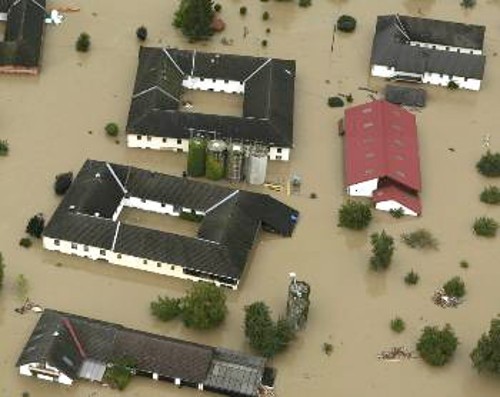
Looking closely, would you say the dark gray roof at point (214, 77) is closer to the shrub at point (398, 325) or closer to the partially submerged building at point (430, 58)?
the partially submerged building at point (430, 58)

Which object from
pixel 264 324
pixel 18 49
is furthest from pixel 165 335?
pixel 18 49

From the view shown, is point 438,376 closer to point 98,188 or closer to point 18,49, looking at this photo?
point 98,188

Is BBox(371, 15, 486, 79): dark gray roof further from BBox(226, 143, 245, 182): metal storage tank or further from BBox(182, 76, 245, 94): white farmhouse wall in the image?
BBox(226, 143, 245, 182): metal storage tank

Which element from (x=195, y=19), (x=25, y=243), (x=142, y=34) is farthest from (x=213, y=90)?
(x=25, y=243)

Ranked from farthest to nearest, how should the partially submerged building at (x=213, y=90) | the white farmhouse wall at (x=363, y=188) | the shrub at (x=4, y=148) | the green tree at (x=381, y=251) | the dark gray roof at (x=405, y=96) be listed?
the dark gray roof at (x=405, y=96)
the partially submerged building at (x=213, y=90)
the shrub at (x=4, y=148)
the white farmhouse wall at (x=363, y=188)
the green tree at (x=381, y=251)

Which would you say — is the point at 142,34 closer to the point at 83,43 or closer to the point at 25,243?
the point at 83,43

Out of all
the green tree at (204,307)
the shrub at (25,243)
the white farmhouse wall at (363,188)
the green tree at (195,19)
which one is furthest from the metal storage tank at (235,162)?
the green tree at (195,19)
